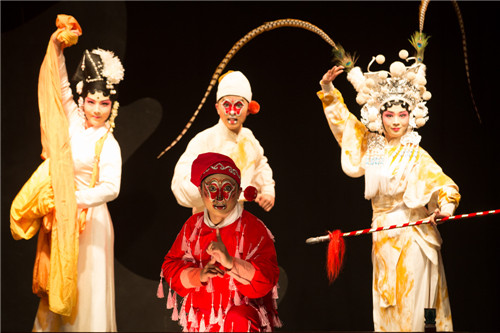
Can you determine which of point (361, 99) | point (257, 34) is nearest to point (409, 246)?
point (361, 99)

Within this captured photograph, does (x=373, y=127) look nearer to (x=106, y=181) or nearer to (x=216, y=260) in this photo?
(x=216, y=260)

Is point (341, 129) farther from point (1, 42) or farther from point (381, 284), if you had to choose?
point (1, 42)

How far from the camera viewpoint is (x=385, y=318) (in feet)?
15.8

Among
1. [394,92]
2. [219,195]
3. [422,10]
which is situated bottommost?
[219,195]

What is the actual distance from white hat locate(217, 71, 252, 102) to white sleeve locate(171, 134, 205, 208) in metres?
0.33

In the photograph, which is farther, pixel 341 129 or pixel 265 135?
pixel 265 135

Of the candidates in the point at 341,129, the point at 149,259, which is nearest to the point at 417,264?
the point at 341,129

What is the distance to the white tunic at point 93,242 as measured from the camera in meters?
4.88

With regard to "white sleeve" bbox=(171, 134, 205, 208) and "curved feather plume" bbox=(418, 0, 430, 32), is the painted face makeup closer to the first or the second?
"white sleeve" bbox=(171, 134, 205, 208)

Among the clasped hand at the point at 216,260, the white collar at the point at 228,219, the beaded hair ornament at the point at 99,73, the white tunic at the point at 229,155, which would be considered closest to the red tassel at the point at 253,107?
the white tunic at the point at 229,155

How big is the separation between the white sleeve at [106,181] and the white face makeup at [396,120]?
163cm

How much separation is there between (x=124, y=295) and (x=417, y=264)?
189cm

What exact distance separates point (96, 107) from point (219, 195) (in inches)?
51.4

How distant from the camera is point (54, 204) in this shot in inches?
193
